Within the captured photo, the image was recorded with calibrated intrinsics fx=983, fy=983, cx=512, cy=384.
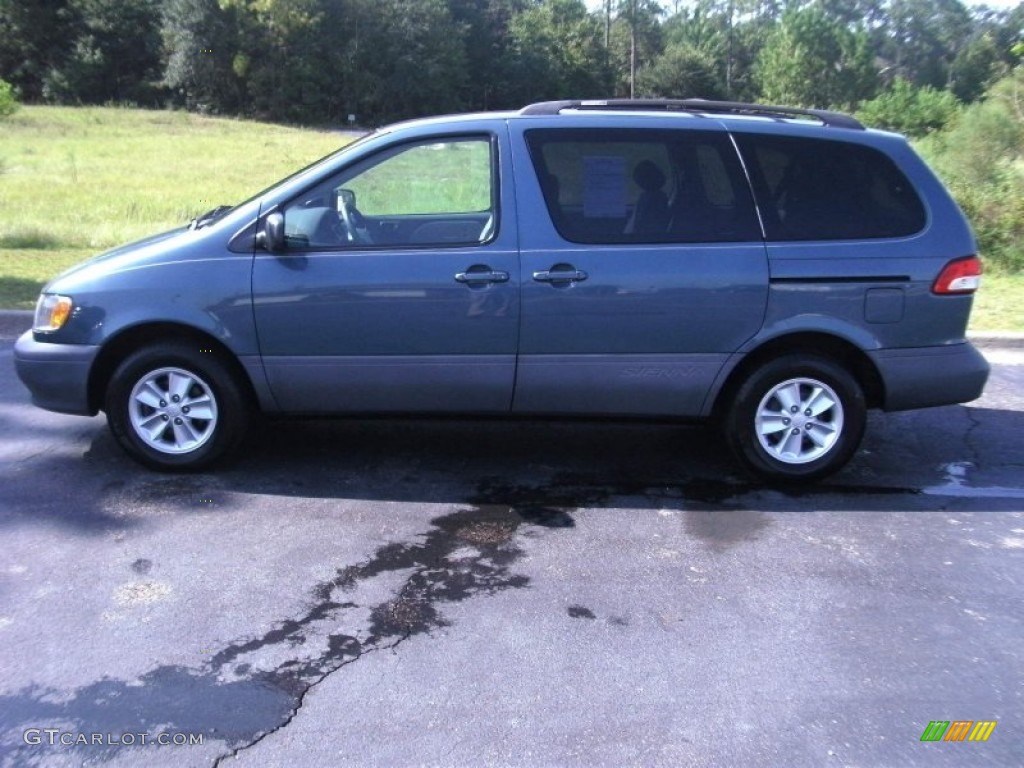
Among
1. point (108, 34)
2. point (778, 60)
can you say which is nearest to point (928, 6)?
point (778, 60)

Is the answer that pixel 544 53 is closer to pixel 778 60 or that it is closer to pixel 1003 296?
pixel 778 60

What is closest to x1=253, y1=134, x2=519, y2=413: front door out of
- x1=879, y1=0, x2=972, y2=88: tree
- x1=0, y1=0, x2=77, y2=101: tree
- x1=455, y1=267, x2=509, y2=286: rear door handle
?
x1=455, y1=267, x2=509, y2=286: rear door handle

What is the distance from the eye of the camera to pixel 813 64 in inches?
3260

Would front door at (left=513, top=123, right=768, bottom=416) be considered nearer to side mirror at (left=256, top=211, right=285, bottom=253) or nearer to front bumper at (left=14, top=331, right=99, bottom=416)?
side mirror at (left=256, top=211, right=285, bottom=253)

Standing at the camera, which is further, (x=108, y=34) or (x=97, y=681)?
(x=108, y=34)

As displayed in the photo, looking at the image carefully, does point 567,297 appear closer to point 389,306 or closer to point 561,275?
point 561,275

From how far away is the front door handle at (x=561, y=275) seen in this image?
496 cm

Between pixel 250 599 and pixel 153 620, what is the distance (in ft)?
1.23

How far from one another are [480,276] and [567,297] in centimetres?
45

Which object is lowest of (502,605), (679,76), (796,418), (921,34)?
(502,605)

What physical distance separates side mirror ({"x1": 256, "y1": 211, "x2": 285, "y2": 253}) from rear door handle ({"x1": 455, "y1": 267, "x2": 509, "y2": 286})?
909 millimetres

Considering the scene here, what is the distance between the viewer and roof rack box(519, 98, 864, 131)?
5308 millimetres

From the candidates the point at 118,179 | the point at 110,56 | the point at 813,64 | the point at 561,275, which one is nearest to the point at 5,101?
the point at 118,179

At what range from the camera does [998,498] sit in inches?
206
